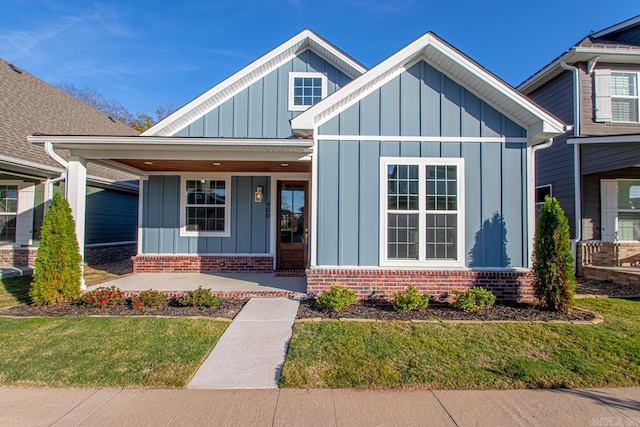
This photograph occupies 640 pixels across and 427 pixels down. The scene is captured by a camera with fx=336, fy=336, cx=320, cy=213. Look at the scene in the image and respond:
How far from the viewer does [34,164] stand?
8.73 metres

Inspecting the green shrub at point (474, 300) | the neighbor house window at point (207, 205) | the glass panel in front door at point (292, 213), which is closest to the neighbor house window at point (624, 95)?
the green shrub at point (474, 300)

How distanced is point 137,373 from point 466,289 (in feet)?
16.3

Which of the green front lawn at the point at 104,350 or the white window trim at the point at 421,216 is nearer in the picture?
the green front lawn at the point at 104,350

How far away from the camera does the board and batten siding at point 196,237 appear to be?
8438 mm

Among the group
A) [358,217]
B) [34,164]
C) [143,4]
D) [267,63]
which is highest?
[143,4]

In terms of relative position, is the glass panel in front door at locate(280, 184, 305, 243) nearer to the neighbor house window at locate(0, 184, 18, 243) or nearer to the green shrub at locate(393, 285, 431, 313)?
the green shrub at locate(393, 285, 431, 313)

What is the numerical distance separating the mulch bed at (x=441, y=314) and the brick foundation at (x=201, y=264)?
3129 mm

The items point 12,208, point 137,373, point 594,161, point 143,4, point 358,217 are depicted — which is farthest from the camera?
point 143,4

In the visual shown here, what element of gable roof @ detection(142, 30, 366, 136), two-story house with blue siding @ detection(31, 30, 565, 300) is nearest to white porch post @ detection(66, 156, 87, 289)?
two-story house with blue siding @ detection(31, 30, 565, 300)

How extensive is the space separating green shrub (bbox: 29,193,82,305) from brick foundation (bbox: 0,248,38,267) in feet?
A: 16.1

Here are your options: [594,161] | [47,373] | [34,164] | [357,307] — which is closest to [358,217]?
[357,307]

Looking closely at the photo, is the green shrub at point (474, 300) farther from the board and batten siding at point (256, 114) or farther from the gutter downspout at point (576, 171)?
the board and batten siding at point (256, 114)

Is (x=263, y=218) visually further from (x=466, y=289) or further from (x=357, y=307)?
(x=466, y=289)

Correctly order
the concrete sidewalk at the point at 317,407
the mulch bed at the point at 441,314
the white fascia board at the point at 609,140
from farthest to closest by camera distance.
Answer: the white fascia board at the point at 609,140 → the mulch bed at the point at 441,314 → the concrete sidewalk at the point at 317,407
